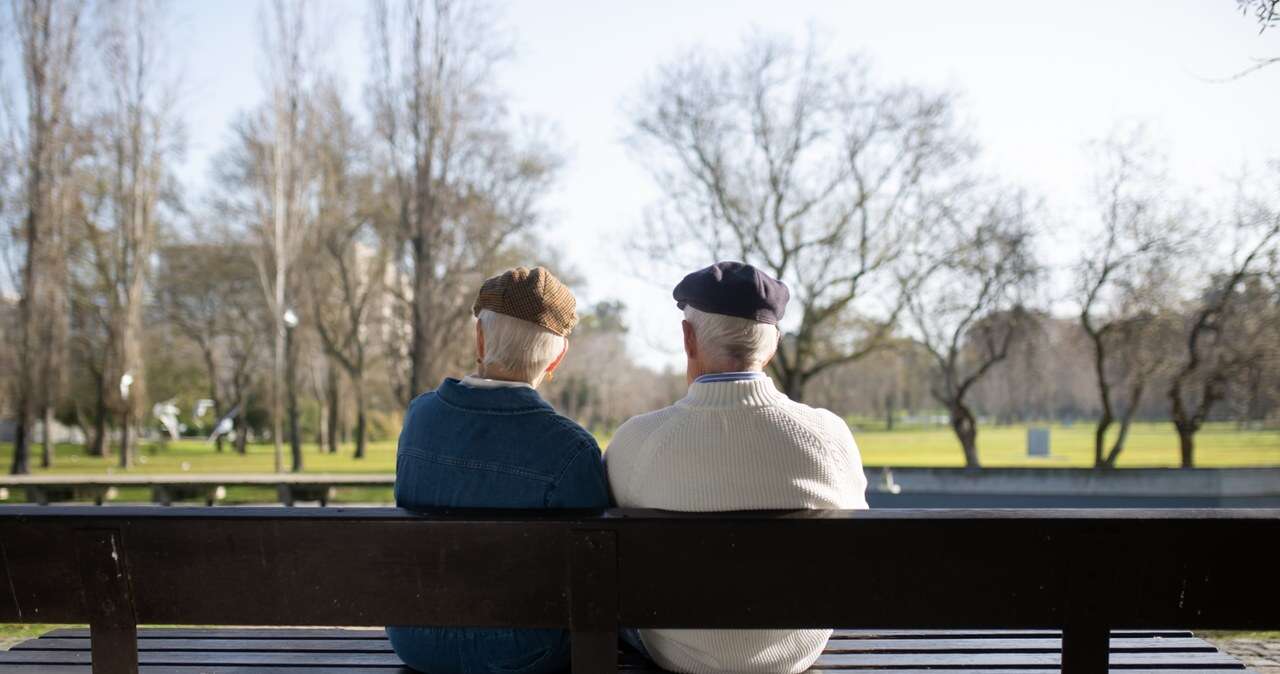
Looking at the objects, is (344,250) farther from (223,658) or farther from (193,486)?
(223,658)

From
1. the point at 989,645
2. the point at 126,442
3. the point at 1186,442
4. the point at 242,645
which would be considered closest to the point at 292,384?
the point at 126,442

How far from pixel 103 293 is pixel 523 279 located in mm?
37596

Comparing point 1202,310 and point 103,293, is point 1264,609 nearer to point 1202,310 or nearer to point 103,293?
point 1202,310

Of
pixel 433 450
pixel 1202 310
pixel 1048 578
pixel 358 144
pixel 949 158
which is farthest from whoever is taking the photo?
pixel 358 144

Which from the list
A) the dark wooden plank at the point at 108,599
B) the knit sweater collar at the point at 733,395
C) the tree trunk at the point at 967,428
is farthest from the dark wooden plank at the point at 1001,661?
the tree trunk at the point at 967,428

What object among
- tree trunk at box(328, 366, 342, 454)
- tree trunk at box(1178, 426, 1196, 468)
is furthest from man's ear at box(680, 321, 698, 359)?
tree trunk at box(328, 366, 342, 454)

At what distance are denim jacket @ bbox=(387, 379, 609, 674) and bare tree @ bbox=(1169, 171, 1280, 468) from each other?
21602 millimetres

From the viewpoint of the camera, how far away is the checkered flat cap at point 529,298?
2.39 m

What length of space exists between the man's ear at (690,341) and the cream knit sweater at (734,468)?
5.8 inches

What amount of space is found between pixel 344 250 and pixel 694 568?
37.3 metres

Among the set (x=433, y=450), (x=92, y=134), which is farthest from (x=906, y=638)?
(x=92, y=134)

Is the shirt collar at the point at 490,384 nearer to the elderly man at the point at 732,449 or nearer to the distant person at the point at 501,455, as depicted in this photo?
the distant person at the point at 501,455

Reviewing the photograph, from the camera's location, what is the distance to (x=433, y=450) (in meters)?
2.27

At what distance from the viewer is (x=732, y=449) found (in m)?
2.10
